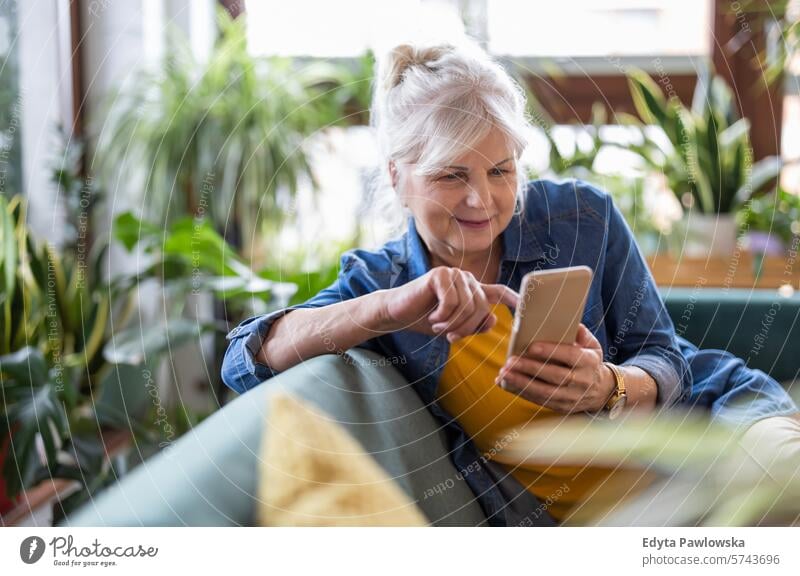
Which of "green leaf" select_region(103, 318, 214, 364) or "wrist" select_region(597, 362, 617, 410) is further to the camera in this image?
"green leaf" select_region(103, 318, 214, 364)

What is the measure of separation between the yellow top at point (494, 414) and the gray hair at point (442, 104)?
14cm

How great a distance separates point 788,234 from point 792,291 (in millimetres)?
160

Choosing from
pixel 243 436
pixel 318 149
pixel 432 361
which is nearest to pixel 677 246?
pixel 318 149

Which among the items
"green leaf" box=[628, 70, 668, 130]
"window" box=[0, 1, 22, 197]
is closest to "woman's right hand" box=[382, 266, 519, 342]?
"window" box=[0, 1, 22, 197]

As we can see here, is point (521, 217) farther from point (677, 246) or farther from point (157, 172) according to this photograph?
point (157, 172)

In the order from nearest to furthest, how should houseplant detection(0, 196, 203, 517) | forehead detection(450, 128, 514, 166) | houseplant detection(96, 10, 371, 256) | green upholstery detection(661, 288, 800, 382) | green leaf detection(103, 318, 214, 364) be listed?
forehead detection(450, 128, 514, 166)
green upholstery detection(661, 288, 800, 382)
houseplant detection(0, 196, 203, 517)
green leaf detection(103, 318, 214, 364)
houseplant detection(96, 10, 371, 256)

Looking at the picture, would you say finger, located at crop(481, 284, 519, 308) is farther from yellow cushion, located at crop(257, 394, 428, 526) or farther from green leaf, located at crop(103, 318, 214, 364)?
green leaf, located at crop(103, 318, 214, 364)

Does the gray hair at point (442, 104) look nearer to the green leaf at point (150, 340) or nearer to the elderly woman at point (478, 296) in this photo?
the elderly woman at point (478, 296)

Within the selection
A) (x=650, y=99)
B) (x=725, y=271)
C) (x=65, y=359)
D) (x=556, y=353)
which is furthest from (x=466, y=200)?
(x=65, y=359)

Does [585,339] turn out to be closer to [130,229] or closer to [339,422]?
[339,422]

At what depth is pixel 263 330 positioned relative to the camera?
636mm

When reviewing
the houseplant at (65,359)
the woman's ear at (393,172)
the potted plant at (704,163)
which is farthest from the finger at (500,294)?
the potted plant at (704,163)

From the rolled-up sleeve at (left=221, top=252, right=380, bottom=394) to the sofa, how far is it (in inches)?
1.4

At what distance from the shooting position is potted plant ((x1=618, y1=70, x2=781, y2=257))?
1.16m
